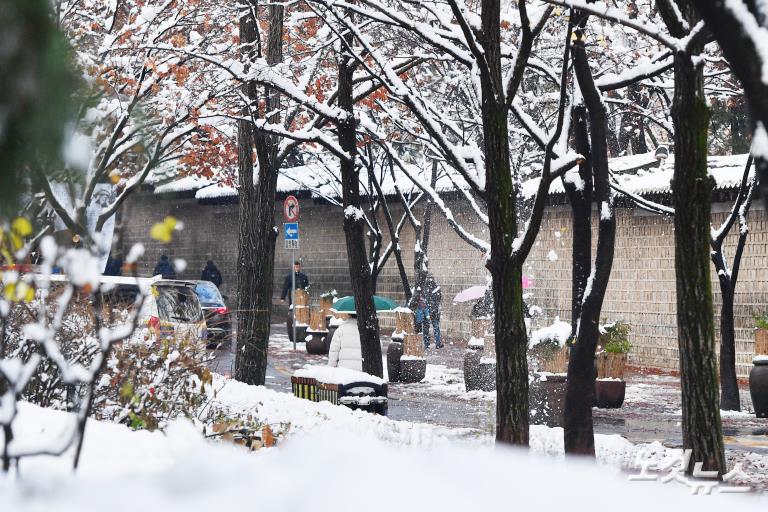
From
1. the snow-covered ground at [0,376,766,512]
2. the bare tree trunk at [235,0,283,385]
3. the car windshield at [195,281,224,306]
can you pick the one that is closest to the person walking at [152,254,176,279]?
the car windshield at [195,281,224,306]

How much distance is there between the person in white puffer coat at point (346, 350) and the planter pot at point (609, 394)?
358 cm

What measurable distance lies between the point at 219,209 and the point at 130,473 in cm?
3462

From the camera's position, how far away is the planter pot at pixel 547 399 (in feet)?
44.0

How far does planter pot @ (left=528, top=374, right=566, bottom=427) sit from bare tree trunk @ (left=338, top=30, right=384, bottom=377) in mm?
2821

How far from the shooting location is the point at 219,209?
38375mm

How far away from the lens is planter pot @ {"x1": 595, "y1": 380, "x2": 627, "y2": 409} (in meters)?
15.6

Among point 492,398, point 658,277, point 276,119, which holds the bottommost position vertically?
point 492,398

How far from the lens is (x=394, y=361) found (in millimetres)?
19312

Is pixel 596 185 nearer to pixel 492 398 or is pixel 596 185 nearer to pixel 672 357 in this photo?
pixel 492 398

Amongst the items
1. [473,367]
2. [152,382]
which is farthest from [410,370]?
[152,382]

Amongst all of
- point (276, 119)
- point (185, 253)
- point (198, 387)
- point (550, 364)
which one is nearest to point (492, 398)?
point (550, 364)

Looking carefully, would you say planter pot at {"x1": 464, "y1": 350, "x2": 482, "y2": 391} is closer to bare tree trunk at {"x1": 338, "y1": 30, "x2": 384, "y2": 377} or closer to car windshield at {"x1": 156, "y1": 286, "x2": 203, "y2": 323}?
bare tree trunk at {"x1": 338, "y1": 30, "x2": 384, "y2": 377}

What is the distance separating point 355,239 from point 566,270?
31.3 ft

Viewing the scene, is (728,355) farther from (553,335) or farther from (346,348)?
(346,348)
